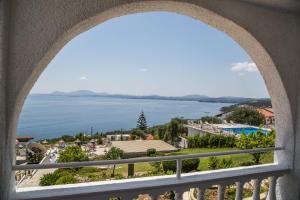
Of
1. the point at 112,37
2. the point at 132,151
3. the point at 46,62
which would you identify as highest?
the point at 112,37

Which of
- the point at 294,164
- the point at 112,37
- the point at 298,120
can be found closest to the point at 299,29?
the point at 298,120

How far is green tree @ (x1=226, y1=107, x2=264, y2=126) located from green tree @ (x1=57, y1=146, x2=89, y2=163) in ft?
17.8

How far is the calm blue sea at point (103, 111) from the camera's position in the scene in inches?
384

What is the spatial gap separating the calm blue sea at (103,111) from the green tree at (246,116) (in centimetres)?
49

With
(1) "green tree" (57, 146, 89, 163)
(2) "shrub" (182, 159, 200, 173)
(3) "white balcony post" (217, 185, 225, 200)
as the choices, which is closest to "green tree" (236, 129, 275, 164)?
(2) "shrub" (182, 159, 200, 173)

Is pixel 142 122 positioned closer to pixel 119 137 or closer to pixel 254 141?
pixel 119 137

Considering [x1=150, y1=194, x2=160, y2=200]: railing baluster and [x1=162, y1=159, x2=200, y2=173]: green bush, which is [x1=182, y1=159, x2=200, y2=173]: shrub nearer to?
[x1=162, y1=159, x2=200, y2=173]: green bush

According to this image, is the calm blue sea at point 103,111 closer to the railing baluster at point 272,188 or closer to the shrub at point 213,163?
the shrub at point 213,163

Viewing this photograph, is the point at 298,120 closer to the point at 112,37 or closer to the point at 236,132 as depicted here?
the point at 236,132

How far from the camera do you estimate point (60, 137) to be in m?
6.57

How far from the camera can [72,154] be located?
4.88m

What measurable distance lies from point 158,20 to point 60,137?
876 inches

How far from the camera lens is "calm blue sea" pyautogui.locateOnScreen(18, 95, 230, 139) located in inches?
384

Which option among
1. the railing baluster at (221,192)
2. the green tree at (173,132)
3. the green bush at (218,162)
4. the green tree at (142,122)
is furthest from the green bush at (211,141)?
the railing baluster at (221,192)
